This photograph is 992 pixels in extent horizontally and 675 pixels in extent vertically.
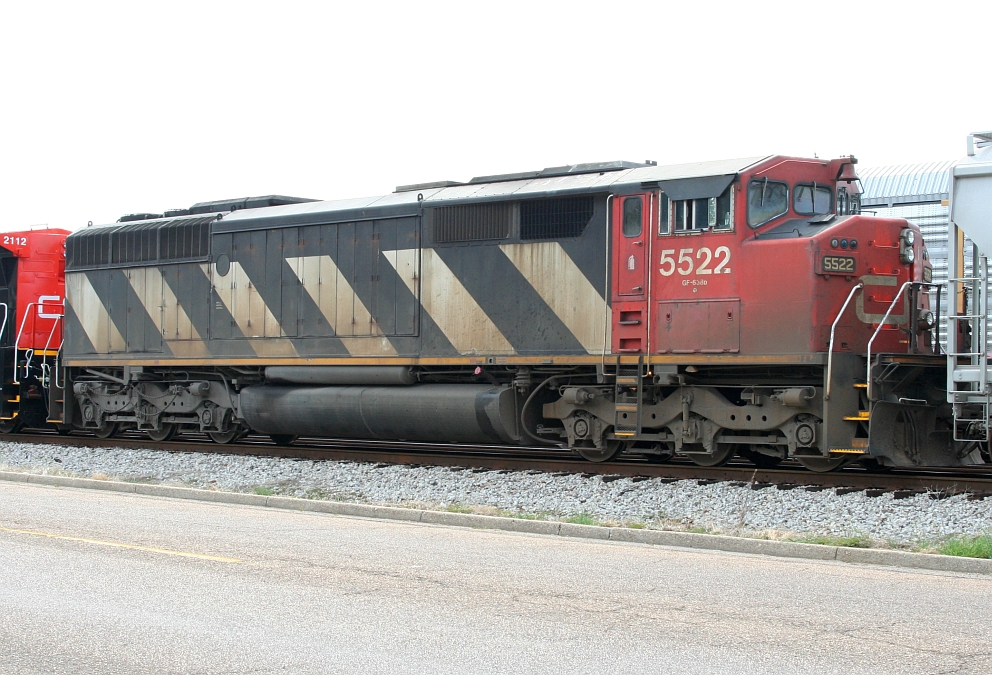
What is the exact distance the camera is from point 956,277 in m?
11.6

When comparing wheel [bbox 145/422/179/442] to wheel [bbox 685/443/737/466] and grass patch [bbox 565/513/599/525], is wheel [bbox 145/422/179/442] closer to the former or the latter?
wheel [bbox 685/443/737/466]

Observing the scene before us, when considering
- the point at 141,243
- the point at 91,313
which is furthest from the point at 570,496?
the point at 91,313

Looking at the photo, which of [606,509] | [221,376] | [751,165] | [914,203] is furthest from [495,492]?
[914,203]

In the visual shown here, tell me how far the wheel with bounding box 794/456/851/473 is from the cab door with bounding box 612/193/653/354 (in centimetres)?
238

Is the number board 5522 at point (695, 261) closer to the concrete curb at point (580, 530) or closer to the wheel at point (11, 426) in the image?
the concrete curb at point (580, 530)

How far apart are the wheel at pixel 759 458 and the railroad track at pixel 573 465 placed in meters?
0.14

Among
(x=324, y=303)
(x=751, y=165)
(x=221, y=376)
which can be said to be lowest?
(x=221, y=376)

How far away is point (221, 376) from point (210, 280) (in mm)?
1596

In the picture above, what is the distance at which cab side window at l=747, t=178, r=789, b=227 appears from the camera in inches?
515

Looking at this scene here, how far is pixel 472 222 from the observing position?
49.7 ft

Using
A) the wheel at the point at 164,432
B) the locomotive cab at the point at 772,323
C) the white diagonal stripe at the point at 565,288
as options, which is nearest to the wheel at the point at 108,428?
the wheel at the point at 164,432

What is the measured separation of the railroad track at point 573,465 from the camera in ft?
40.6

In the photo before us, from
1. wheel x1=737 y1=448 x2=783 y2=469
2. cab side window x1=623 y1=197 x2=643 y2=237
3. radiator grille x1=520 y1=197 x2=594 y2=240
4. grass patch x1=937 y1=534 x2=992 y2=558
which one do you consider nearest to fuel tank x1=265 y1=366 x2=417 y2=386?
radiator grille x1=520 y1=197 x2=594 y2=240

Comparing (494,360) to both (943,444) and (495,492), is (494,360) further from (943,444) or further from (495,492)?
(943,444)
